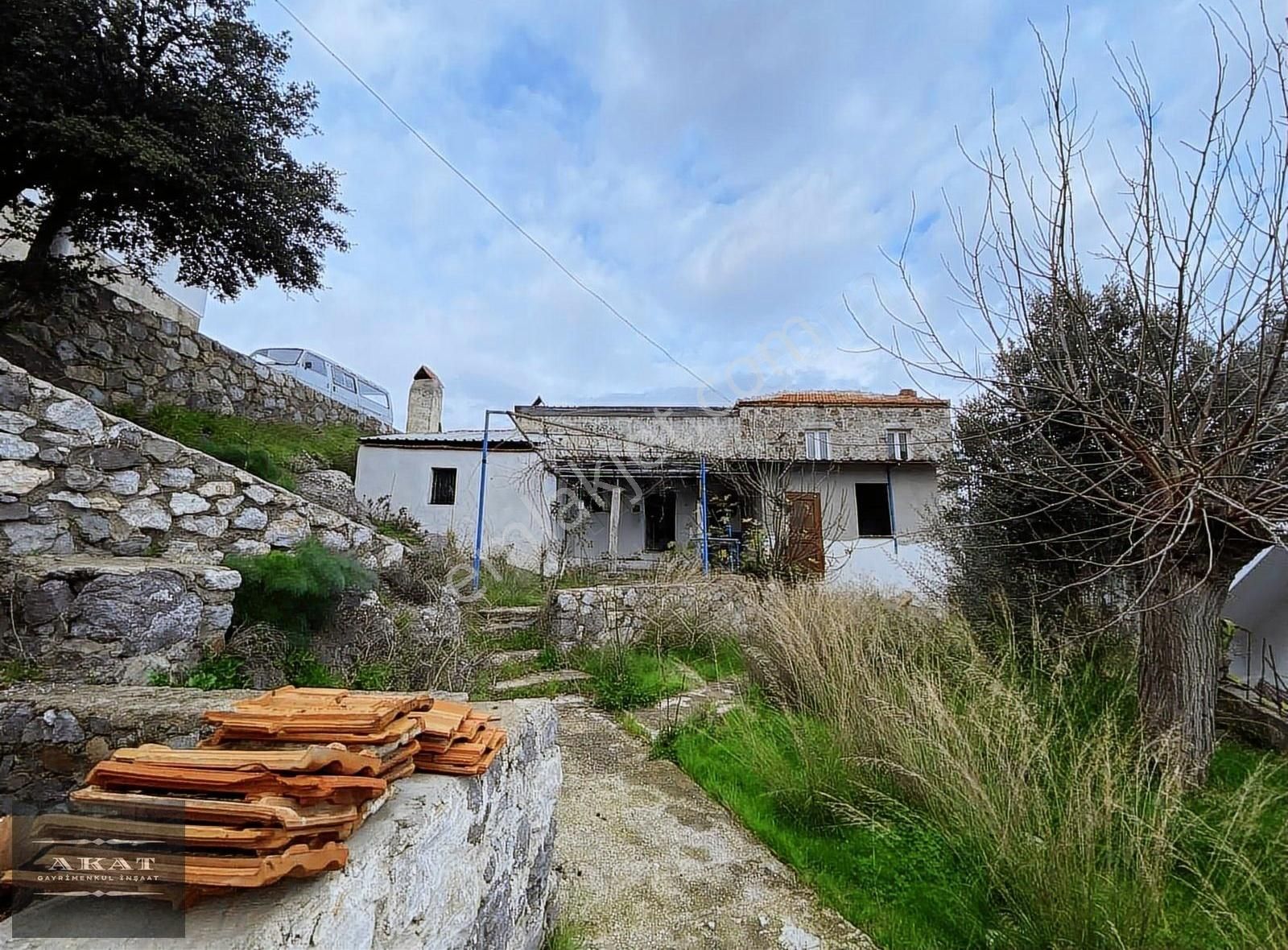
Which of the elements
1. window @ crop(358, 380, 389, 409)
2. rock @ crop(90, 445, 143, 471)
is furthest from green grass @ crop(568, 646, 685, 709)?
window @ crop(358, 380, 389, 409)

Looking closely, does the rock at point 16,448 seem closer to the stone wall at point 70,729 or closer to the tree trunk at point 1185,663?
the stone wall at point 70,729

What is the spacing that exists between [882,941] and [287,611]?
148 inches

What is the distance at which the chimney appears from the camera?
14188 millimetres

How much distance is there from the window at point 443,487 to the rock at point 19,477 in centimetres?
735

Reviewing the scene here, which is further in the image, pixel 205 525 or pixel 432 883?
pixel 205 525

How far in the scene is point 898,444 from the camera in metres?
13.8

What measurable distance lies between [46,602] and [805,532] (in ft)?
29.3

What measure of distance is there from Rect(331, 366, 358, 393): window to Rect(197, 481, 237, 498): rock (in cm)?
1048

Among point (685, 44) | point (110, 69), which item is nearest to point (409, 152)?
point (110, 69)

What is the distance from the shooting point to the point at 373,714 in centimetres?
121

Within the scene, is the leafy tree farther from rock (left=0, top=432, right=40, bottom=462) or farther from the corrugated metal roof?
the corrugated metal roof

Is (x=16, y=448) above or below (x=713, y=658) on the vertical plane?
above

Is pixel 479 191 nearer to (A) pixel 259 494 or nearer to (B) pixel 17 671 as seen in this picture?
(A) pixel 259 494

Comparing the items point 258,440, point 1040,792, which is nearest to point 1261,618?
point 1040,792
